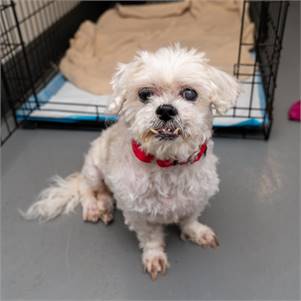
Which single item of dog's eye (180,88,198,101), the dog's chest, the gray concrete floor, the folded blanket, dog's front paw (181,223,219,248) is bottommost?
the gray concrete floor

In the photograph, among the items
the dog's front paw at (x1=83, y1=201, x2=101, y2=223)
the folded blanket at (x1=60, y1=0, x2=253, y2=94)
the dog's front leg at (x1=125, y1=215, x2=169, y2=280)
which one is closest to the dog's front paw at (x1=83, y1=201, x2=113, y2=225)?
the dog's front paw at (x1=83, y1=201, x2=101, y2=223)

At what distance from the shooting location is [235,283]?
4.02ft

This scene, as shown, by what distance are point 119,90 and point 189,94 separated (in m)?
0.20

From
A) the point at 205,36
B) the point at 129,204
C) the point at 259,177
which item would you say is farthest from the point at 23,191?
the point at 205,36

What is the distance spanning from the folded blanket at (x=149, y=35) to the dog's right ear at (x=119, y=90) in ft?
3.66

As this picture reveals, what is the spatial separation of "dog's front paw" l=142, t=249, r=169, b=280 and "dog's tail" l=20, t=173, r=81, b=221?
406 millimetres

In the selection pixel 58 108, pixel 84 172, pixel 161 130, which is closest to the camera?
pixel 161 130

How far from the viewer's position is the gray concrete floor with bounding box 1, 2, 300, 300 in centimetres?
122

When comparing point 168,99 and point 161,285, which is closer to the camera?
point 168,99

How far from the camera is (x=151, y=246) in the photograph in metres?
1.28

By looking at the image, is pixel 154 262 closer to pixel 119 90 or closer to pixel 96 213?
pixel 96 213

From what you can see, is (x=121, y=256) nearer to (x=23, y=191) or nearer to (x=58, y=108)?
(x=23, y=191)

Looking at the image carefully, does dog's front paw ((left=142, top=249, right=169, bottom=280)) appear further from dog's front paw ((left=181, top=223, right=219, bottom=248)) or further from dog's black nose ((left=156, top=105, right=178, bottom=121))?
dog's black nose ((left=156, top=105, right=178, bottom=121))

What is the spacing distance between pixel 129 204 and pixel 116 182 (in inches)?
3.1
